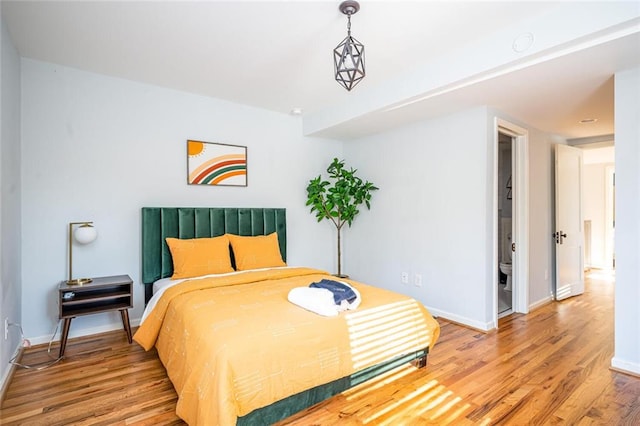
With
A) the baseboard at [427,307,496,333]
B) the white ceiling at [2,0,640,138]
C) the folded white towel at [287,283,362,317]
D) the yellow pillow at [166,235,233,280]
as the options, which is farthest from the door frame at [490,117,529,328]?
the yellow pillow at [166,235,233,280]

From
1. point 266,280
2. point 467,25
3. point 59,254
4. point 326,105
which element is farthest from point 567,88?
point 59,254

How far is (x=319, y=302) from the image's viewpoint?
7.27ft

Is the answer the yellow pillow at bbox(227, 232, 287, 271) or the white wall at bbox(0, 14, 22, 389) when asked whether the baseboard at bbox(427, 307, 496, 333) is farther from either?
the white wall at bbox(0, 14, 22, 389)

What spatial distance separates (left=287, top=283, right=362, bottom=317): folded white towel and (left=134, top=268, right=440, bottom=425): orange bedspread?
53mm

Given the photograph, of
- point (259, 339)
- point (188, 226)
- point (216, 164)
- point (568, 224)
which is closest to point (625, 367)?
point (568, 224)

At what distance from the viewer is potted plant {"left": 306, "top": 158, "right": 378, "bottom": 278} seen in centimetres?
450

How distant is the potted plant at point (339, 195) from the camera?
4.50 meters

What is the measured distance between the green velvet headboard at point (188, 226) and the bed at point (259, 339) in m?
0.02

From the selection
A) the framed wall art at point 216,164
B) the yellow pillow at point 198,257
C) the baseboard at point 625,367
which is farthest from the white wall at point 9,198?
the baseboard at point 625,367

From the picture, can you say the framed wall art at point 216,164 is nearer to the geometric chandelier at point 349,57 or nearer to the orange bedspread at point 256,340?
the orange bedspread at point 256,340

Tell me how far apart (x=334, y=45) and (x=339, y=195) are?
2180 mm

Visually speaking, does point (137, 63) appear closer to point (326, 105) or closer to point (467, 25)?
point (326, 105)

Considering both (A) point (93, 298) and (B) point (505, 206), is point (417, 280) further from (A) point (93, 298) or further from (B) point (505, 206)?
(A) point (93, 298)

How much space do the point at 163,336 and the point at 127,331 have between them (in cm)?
77
